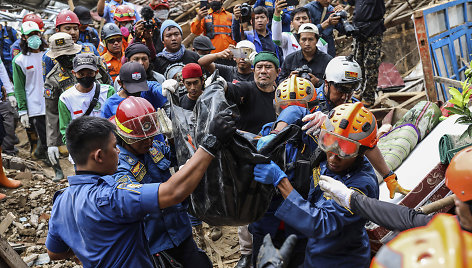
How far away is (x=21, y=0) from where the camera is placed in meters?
15.2

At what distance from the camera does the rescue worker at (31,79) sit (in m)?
7.82

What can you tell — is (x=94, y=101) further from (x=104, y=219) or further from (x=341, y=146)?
(x=341, y=146)

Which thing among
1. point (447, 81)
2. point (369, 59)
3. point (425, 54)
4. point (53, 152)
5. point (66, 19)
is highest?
point (66, 19)

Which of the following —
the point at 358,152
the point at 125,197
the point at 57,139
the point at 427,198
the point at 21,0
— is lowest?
the point at 427,198

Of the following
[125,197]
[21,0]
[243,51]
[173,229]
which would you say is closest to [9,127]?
[243,51]

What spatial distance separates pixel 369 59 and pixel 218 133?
606 centimetres

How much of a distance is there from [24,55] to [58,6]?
833 centimetres

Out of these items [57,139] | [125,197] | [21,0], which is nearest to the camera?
[125,197]

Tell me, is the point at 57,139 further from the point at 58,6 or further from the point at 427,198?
the point at 58,6

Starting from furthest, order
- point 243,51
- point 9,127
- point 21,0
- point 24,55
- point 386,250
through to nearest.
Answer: point 21,0 → point 9,127 → point 24,55 → point 243,51 → point 386,250

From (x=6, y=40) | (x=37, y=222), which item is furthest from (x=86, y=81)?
(x=6, y=40)

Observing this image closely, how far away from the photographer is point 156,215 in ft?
10.8

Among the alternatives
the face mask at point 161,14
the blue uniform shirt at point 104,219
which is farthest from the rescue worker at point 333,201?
the face mask at point 161,14

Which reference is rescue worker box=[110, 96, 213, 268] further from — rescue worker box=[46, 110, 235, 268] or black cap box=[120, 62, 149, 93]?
A: black cap box=[120, 62, 149, 93]
